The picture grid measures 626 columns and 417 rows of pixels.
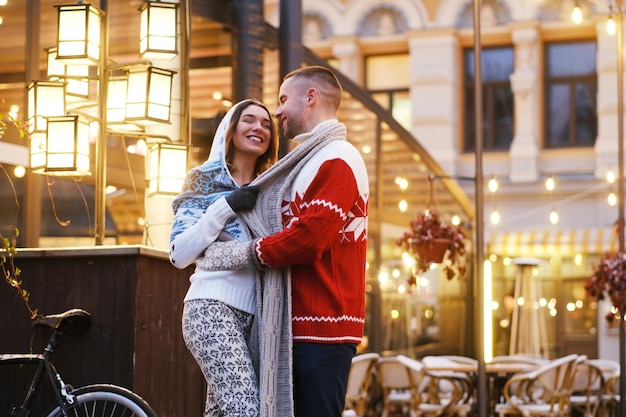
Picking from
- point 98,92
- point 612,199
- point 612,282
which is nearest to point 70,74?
point 98,92

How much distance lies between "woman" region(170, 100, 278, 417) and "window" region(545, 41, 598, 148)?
19712mm

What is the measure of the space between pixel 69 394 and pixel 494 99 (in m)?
19.7

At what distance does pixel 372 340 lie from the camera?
16406 mm

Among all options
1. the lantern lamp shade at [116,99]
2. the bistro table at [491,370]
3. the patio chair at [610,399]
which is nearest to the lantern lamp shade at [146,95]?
the lantern lamp shade at [116,99]

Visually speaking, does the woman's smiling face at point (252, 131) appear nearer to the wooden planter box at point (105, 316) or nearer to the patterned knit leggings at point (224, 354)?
the patterned knit leggings at point (224, 354)

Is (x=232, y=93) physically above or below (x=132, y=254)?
above

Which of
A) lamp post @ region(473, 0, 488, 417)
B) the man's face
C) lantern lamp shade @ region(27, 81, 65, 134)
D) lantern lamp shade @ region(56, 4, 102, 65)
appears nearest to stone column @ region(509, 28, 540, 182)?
lamp post @ region(473, 0, 488, 417)

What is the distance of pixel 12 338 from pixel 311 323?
7.20 feet

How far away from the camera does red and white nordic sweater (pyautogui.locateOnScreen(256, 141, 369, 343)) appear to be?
4262 millimetres

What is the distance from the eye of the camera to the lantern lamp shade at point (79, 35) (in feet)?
22.5

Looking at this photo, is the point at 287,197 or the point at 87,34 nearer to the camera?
the point at 287,197

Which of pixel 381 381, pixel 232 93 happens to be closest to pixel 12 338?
pixel 232 93

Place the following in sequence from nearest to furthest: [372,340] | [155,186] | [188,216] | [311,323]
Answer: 1. [311,323]
2. [188,216]
3. [155,186]
4. [372,340]

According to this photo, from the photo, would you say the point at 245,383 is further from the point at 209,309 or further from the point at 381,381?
the point at 381,381
